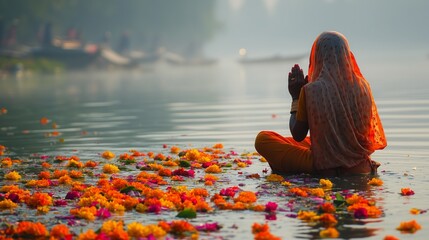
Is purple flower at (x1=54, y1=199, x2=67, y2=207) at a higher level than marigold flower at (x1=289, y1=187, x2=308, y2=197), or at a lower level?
lower

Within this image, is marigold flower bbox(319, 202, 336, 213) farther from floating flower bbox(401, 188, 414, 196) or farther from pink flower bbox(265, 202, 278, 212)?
floating flower bbox(401, 188, 414, 196)

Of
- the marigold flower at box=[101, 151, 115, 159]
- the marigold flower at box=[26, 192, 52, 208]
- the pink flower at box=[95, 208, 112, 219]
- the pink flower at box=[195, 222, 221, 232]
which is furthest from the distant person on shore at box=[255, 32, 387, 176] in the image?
the marigold flower at box=[101, 151, 115, 159]

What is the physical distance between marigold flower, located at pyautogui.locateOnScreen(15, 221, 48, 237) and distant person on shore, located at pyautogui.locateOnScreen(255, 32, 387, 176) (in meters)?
3.62

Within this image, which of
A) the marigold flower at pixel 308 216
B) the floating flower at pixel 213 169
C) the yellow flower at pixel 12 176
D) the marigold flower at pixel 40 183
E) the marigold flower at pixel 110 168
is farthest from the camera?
the marigold flower at pixel 110 168

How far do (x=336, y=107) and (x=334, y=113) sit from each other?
8cm

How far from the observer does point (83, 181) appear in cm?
1020

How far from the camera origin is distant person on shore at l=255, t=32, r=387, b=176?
32.1ft

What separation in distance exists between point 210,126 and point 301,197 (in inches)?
357

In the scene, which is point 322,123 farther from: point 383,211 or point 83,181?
point 83,181

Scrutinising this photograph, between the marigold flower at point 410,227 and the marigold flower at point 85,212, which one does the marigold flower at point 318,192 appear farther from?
the marigold flower at point 85,212

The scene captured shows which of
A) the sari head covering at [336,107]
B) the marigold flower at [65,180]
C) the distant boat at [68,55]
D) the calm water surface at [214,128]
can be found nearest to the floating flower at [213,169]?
the calm water surface at [214,128]

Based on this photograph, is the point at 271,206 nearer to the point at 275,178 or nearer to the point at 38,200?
the point at 275,178

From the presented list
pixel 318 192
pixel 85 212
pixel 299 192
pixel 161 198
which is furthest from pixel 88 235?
pixel 318 192

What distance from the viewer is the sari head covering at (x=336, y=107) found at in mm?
9773
